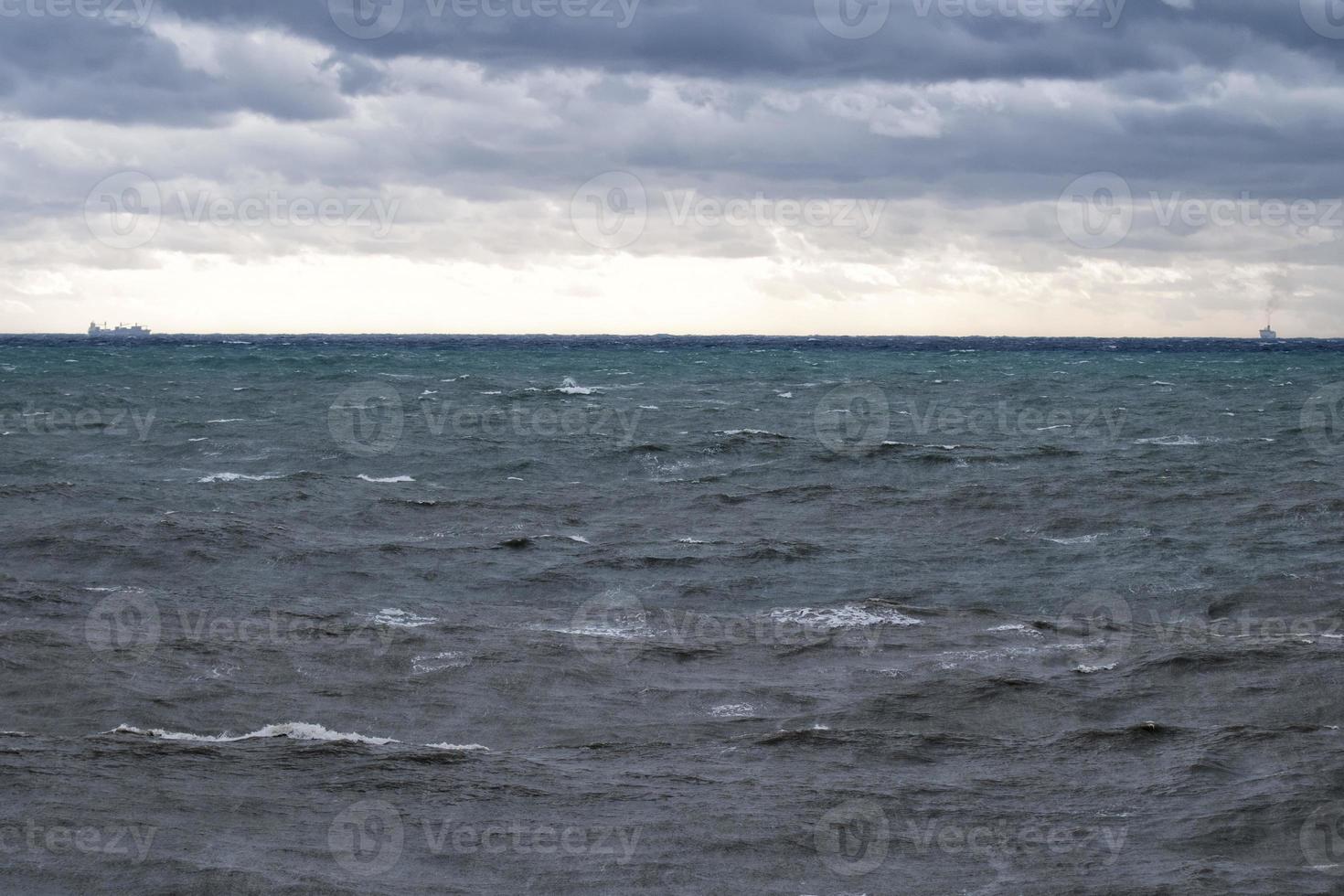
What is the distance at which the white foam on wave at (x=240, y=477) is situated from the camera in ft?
103

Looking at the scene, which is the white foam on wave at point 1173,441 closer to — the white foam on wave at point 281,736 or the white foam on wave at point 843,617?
the white foam on wave at point 843,617

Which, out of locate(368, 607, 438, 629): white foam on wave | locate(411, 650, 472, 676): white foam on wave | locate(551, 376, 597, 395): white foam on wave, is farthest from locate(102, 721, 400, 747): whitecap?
locate(551, 376, 597, 395): white foam on wave

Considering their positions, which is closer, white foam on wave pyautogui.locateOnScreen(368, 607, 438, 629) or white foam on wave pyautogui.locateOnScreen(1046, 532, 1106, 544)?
white foam on wave pyautogui.locateOnScreen(368, 607, 438, 629)

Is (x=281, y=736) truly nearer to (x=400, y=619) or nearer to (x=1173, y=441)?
(x=400, y=619)

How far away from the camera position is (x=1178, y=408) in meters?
55.3

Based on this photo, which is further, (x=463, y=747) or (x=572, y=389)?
(x=572, y=389)

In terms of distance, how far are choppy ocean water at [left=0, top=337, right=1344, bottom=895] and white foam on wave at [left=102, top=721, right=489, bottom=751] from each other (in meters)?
0.07

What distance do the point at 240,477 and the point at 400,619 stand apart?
15183 mm

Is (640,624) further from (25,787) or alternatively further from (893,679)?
(25,787)

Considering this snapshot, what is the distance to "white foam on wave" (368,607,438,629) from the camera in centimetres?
1814

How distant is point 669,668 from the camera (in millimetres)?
16188

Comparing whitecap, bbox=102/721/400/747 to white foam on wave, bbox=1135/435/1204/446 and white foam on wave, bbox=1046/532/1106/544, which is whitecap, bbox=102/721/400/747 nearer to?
white foam on wave, bbox=1046/532/1106/544

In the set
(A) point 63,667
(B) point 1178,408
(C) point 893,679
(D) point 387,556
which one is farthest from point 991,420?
(A) point 63,667

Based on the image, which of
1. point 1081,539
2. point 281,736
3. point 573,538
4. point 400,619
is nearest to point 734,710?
point 281,736
